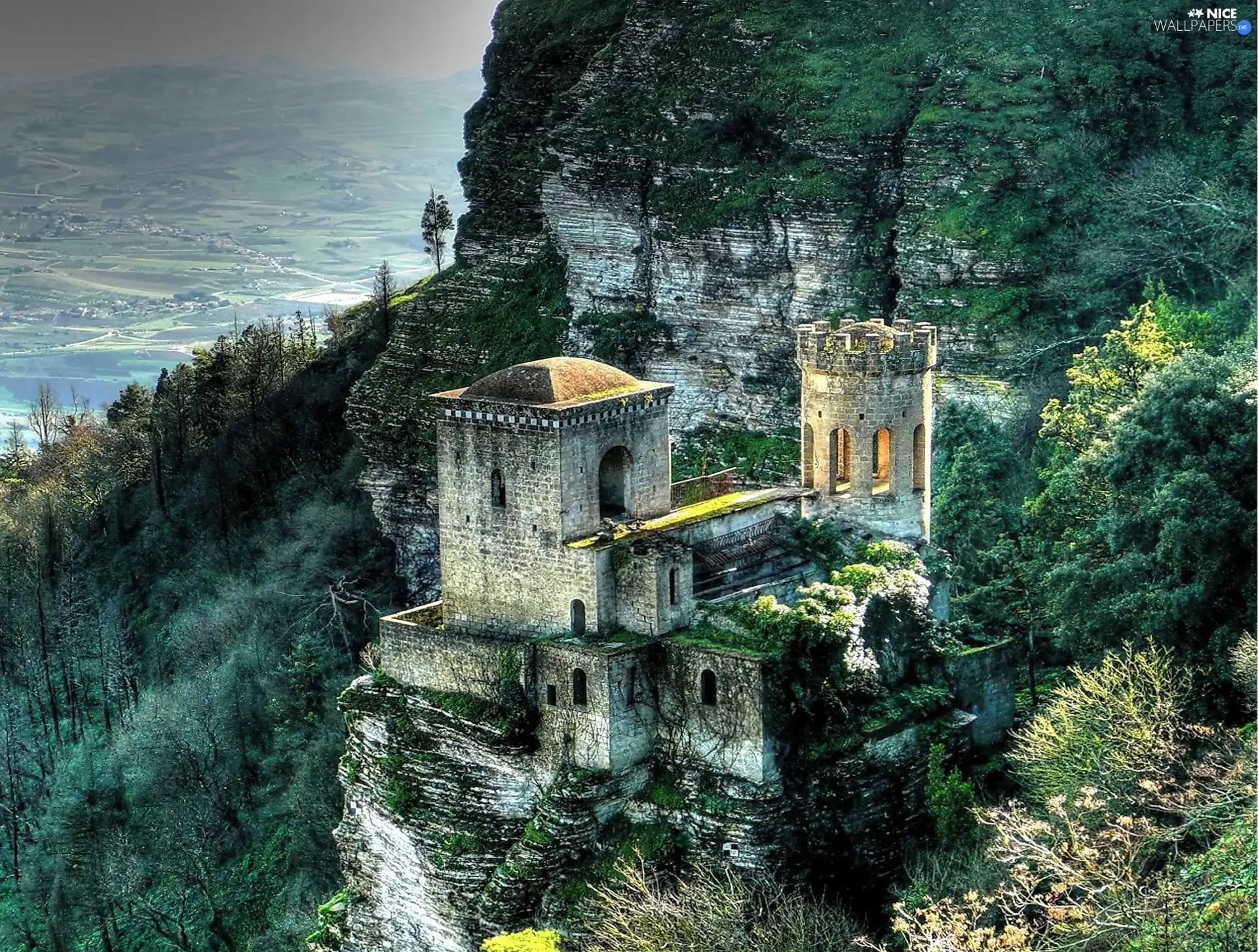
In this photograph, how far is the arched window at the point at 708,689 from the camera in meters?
39.2

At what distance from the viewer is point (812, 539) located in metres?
43.3

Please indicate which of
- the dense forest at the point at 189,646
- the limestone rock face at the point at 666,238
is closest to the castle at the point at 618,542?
the dense forest at the point at 189,646

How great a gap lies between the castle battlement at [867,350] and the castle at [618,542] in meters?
0.04

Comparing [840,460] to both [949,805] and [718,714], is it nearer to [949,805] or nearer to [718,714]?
[949,805]

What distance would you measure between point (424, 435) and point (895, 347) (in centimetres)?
2937

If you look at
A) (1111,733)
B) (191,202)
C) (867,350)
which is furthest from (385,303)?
(191,202)

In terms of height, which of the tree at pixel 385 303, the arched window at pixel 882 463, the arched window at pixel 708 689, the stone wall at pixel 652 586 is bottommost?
the arched window at pixel 708 689

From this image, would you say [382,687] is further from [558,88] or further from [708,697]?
[558,88]

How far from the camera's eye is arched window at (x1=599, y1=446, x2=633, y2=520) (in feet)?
138

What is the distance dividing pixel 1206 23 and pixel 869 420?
2266cm

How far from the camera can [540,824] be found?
130 feet

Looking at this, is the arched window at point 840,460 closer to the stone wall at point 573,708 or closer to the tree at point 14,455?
the stone wall at point 573,708

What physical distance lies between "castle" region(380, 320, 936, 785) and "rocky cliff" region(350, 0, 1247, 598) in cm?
1464

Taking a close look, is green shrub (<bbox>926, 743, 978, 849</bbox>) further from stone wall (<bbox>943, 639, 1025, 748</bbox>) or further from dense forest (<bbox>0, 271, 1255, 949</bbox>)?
stone wall (<bbox>943, 639, 1025, 748</bbox>)
